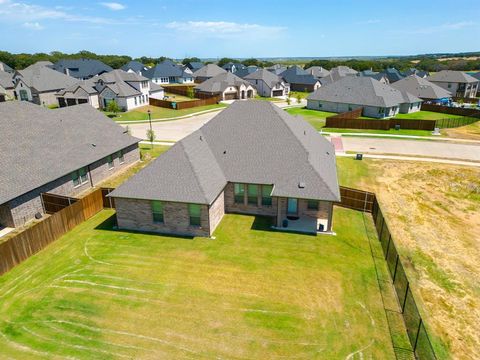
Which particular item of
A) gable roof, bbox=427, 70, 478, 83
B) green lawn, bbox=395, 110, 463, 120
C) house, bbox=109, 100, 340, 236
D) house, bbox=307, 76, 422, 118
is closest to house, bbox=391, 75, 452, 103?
house, bbox=307, 76, 422, 118

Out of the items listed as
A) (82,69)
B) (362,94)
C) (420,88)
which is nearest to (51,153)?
(362,94)

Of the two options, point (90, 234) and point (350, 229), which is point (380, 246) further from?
point (90, 234)

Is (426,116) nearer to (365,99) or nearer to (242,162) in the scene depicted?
(365,99)

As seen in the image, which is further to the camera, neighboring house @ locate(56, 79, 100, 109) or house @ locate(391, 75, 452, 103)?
house @ locate(391, 75, 452, 103)

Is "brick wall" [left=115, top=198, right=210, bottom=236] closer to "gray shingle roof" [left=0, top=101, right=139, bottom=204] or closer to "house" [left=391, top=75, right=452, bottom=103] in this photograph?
"gray shingle roof" [left=0, top=101, right=139, bottom=204]

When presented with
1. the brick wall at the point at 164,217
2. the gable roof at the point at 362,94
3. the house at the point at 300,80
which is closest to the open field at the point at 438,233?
the brick wall at the point at 164,217

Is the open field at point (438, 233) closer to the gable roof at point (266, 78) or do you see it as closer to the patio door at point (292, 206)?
the patio door at point (292, 206)
